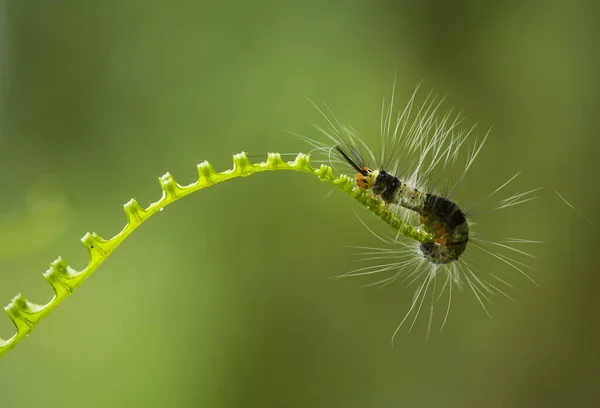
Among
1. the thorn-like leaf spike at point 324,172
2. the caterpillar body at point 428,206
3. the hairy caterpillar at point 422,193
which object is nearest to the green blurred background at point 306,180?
the hairy caterpillar at point 422,193

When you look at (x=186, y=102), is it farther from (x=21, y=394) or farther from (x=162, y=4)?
(x=21, y=394)

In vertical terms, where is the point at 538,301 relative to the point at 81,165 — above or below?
above

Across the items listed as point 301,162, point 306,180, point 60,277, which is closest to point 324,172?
point 301,162

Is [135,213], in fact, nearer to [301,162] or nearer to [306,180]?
[301,162]

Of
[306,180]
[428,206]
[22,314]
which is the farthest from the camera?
[306,180]

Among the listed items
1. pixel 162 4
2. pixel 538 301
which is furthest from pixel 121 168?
pixel 538 301

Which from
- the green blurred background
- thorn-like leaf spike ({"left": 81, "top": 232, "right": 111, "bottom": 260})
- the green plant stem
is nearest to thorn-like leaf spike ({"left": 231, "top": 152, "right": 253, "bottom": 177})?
the green plant stem
